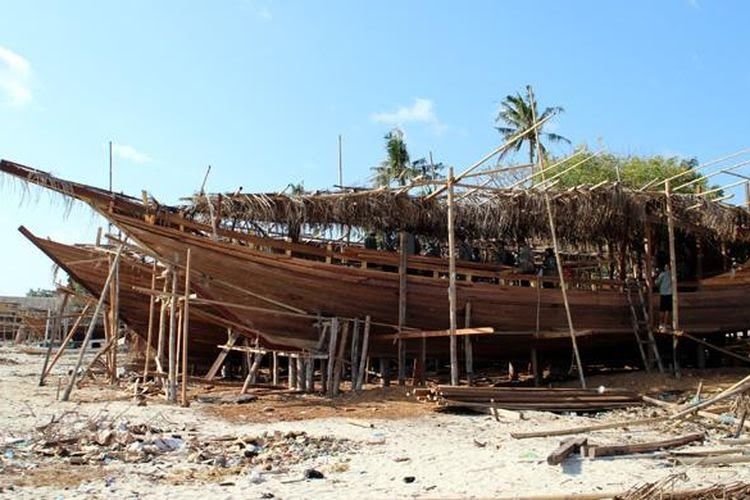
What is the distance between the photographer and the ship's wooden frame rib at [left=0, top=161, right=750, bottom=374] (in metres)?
11.8

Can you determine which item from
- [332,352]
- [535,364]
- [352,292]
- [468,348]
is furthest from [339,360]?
[535,364]

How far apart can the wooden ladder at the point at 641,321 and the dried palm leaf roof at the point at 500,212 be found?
1094mm

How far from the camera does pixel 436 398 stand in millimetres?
10281

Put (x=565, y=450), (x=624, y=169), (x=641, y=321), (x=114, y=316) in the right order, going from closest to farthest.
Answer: (x=565, y=450)
(x=114, y=316)
(x=641, y=321)
(x=624, y=169)

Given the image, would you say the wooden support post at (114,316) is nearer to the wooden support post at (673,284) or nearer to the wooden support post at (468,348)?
the wooden support post at (468,348)

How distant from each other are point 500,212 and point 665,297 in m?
4.02

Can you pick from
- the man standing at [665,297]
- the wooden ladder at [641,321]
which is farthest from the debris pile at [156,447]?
the man standing at [665,297]

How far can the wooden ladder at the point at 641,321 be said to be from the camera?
1422 centimetres

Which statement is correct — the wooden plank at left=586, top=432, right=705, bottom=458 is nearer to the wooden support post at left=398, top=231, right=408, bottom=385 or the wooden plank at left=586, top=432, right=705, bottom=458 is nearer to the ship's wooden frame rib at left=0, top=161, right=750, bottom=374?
the ship's wooden frame rib at left=0, top=161, right=750, bottom=374

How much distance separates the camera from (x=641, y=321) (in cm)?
1457

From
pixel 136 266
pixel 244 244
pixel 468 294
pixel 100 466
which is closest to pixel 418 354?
pixel 468 294

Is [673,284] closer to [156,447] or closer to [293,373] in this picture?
[293,373]

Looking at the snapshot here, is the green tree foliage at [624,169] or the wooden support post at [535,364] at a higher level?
the green tree foliage at [624,169]

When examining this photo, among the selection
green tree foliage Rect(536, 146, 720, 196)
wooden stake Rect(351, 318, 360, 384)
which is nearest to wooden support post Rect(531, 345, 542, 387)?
wooden stake Rect(351, 318, 360, 384)
